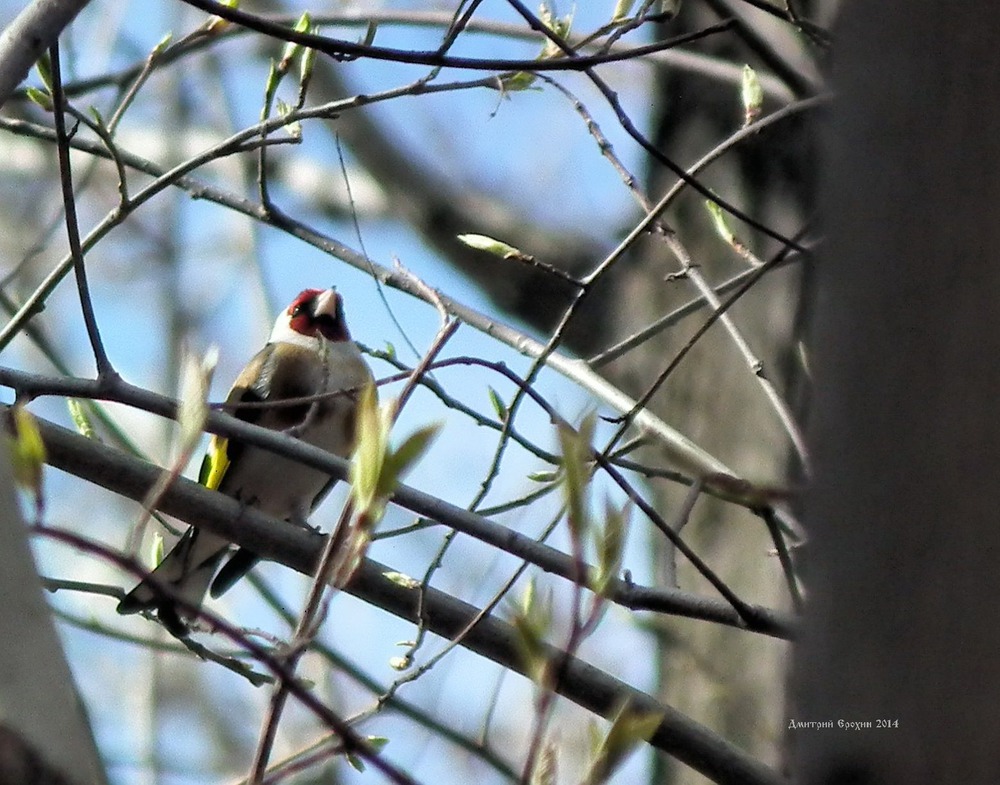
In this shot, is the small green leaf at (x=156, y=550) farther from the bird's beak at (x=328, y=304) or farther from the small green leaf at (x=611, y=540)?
the bird's beak at (x=328, y=304)

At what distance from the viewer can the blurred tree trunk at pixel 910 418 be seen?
0.70m

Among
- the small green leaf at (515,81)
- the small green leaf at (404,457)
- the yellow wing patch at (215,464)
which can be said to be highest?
the small green leaf at (515,81)

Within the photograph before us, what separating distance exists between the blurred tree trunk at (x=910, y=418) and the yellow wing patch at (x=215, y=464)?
2.64m

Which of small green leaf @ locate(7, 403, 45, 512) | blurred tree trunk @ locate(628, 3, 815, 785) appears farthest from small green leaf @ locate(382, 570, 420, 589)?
blurred tree trunk @ locate(628, 3, 815, 785)

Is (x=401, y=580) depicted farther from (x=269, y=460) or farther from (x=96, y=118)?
(x=269, y=460)

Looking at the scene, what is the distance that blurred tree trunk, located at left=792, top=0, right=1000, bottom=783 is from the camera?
70 centimetres

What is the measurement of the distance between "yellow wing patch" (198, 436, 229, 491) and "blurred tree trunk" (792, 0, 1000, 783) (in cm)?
264

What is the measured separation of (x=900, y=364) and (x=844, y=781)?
0.76ft

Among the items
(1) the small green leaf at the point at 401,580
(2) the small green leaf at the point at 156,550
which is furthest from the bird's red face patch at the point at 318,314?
(1) the small green leaf at the point at 401,580

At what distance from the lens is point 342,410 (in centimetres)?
337

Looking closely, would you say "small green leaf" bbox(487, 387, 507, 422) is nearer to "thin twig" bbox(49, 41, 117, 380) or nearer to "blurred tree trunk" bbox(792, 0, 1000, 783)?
"thin twig" bbox(49, 41, 117, 380)

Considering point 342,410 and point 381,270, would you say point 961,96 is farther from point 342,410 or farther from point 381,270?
point 342,410

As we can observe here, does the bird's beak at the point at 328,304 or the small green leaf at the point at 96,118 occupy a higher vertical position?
the bird's beak at the point at 328,304

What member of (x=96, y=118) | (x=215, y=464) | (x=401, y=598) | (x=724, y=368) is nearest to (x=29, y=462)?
(x=401, y=598)
